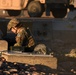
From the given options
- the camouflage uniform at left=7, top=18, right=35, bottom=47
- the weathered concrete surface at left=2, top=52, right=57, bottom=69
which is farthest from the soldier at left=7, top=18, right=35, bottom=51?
the weathered concrete surface at left=2, top=52, right=57, bottom=69

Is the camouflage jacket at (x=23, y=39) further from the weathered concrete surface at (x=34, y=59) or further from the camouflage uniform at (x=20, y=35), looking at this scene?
the weathered concrete surface at (x=34, y=59)

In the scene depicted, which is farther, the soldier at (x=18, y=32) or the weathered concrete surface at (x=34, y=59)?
the soldier at (x=18, y=32)

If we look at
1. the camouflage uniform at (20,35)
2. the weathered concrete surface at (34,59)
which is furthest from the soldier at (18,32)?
the weathered concrete surface at (34,59)

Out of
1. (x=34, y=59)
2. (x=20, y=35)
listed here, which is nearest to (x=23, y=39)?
(x=20, y=35)

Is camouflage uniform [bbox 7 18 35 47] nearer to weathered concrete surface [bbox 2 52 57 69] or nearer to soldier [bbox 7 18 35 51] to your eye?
soldier [bbox 7 18 35 51]

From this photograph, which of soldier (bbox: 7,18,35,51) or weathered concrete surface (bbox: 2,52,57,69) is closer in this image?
weathered concrete surface (bbox: 2,52,57,69)

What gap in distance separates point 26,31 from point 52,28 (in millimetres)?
5936

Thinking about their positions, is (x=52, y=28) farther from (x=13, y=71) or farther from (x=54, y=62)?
(x=13, y=71)

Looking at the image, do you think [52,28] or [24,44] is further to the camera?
[52,28]

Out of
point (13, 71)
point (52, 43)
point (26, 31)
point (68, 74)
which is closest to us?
point (13, 71)

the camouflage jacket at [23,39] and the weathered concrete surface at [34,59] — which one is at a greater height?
the camouflage jacket at [23,39]

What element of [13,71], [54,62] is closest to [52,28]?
[54,62]

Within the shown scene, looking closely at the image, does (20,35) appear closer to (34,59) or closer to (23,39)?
(23,39)

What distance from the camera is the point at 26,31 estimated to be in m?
11.4
